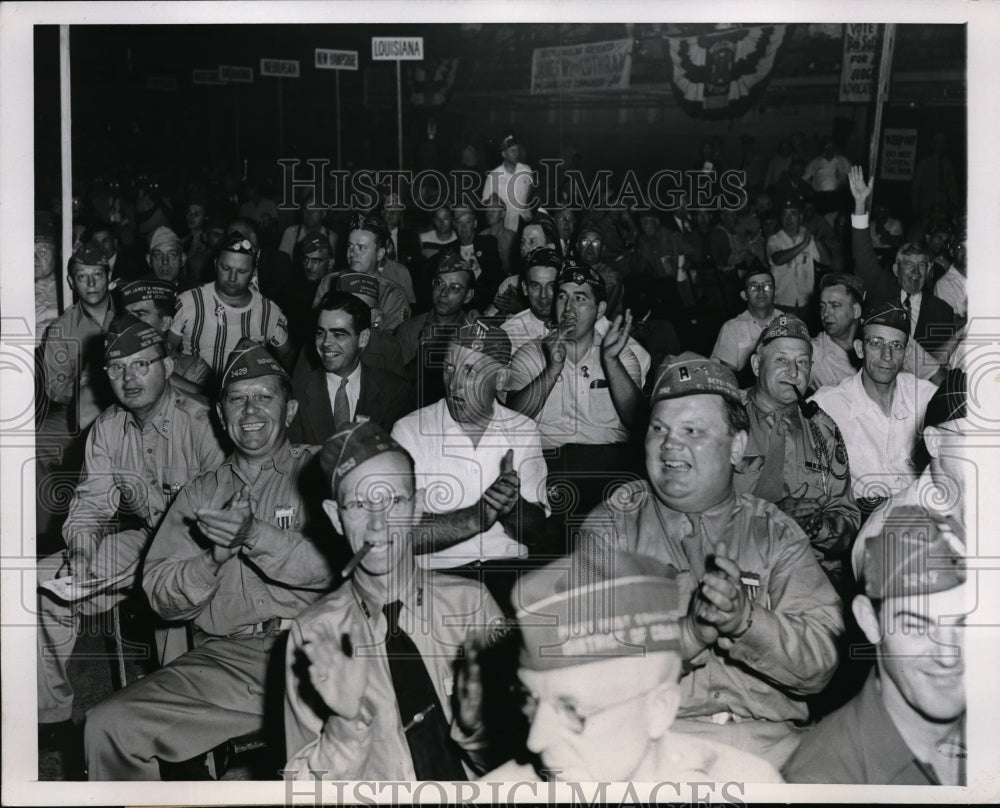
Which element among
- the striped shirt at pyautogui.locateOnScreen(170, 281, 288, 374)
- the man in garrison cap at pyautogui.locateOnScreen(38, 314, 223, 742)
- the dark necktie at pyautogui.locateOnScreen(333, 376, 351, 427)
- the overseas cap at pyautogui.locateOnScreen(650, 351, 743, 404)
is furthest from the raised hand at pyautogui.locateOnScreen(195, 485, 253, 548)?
the overseas cap at pyautogui.locateOnScreen(650, 351, 743, 404)

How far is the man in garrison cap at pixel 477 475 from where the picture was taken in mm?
4238

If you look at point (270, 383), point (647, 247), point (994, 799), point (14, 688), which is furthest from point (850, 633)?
point (14, 688)

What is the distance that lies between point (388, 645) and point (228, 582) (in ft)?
2.32

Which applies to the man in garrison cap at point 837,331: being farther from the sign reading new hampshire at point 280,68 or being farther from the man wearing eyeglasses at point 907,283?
the sign reading new hampshire at point 280,68

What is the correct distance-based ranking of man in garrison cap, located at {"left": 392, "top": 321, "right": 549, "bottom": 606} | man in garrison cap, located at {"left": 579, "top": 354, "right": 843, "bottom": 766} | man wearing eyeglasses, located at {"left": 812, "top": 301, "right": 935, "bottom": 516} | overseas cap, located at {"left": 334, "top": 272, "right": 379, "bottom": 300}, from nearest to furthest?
man in garrison cap, located at {"left": 579, "top": 354, "right": 843, "bottom": 766} → man in garrison cap, located at {"left": 392, "top": 321, "right": 549, "bottom": 606} → man wearing eyeglasses, located at {"left": 812, "top": 301, "right": 935, "bottom": 516} → overseas cap, located at {"left": 334, "top": 272, "right": 379, "bottom": 300}

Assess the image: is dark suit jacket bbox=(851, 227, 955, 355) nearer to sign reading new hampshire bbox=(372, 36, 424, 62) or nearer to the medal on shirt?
sign reading new hampshire bbox=(372, 36, 424, 62)

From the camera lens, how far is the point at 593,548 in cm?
422

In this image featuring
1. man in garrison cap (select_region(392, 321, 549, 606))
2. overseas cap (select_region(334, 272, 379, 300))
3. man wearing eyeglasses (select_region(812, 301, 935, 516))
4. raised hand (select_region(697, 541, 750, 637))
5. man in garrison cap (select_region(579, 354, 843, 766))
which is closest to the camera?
raised hand (select_region(697, 541, 750, 637))

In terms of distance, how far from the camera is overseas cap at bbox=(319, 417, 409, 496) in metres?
4.18

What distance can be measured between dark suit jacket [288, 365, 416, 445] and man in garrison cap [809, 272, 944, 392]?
171 centimetres

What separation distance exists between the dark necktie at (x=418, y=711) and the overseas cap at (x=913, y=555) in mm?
1786

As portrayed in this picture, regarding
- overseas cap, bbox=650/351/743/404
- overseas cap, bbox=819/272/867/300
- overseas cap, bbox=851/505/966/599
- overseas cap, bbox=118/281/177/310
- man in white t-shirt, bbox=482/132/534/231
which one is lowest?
overseas cap, bbox=851/505/966/599

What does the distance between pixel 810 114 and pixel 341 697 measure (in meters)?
3.11

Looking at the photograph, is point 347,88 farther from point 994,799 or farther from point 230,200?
point 994,799
